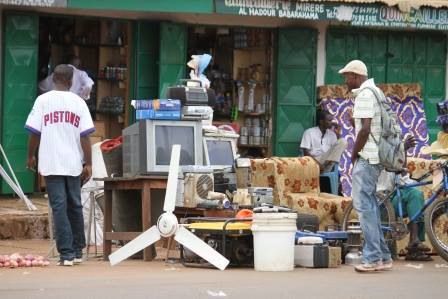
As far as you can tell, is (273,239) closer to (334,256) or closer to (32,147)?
(334,256)

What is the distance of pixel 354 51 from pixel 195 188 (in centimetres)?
671

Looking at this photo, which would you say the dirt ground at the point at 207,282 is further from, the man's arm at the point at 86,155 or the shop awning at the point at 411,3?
the shop awning at the point at 411,3

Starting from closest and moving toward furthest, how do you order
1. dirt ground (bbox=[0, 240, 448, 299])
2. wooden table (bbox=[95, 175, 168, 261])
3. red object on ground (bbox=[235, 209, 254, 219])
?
1. dirt ground (bbox=[0, 240, 448, 299])
2. red object on ground (bbox=[235, 209, 254, 219])
3. wooden table (bbox=[95, 175, 168, 261])

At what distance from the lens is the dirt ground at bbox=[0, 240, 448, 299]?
968 cm

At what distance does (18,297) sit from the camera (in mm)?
9289

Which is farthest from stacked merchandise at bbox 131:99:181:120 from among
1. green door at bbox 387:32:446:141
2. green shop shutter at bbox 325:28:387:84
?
green door at bbox 387:32:446:141

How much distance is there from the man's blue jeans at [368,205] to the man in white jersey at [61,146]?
2.64m

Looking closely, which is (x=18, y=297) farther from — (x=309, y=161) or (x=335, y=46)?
(x=335, y=46)

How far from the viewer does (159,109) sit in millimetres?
12750

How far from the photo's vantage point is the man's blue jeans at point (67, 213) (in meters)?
11.6

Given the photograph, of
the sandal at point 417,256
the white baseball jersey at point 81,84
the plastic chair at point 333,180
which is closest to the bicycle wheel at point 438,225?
the sandal at point 417,256

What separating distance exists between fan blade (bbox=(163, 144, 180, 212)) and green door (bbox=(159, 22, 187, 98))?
208 inches

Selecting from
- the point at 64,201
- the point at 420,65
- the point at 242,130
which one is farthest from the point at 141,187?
the point at 420,65

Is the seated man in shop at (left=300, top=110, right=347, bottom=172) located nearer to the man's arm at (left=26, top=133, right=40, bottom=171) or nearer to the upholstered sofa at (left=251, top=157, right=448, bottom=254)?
the upholstered sofa at (left=251, top=157, right=448, bottom=254)
